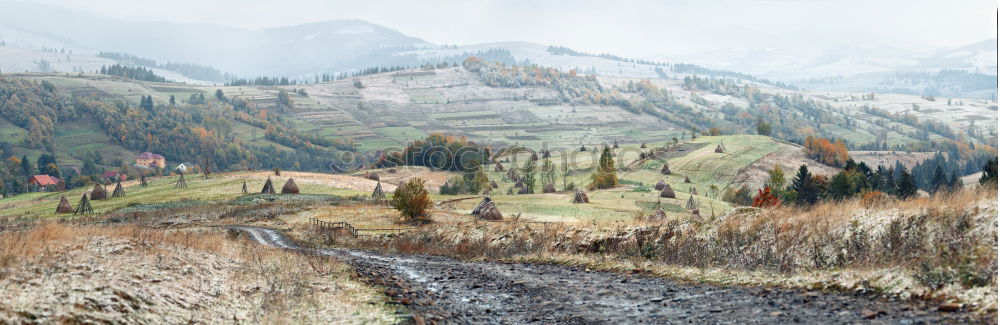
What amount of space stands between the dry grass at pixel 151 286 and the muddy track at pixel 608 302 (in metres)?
1.88

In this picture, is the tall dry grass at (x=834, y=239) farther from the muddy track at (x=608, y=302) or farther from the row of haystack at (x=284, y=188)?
the row of haystack at (x=284, y=188)

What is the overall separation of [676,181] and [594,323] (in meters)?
150

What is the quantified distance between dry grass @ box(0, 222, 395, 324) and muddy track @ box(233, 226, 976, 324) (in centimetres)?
188

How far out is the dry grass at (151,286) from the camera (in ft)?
41.6

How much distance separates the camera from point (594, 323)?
45.8 feet

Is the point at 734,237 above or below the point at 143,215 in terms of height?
above

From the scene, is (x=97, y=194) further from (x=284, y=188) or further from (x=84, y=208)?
(x=284, y=188)

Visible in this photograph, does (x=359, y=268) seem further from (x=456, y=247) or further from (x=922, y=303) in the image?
(x=922, y=303)

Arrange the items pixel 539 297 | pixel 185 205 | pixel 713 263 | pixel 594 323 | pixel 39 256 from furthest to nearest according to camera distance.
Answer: pixel 185 205 < pixel 713 263 < pixel 539 297 < pixel 39 256 < pixel 594 323

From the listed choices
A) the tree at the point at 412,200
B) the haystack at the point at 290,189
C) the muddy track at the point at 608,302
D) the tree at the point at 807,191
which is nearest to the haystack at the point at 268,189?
the haystack at the point at 290,189

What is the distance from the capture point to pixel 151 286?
1498cm

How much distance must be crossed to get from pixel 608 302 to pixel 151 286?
1019cm

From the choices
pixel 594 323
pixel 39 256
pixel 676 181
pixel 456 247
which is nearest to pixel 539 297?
pixel 594 323

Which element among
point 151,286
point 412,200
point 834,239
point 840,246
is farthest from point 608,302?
point 412,200
